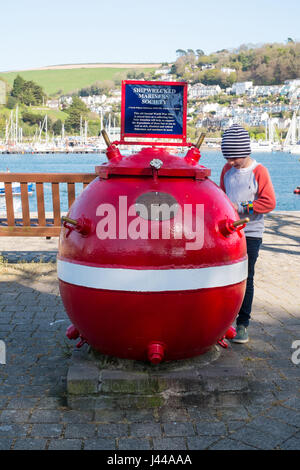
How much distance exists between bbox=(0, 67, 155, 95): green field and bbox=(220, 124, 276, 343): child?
541ft

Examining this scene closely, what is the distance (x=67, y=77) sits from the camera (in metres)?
179

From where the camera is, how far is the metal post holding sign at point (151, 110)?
3.83m

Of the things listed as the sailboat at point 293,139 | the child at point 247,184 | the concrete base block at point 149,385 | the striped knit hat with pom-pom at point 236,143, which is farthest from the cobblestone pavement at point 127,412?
the sailboat at point 293,139

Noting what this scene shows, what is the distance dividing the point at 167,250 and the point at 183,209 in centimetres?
30

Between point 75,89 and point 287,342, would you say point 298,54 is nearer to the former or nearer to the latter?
point 75,89

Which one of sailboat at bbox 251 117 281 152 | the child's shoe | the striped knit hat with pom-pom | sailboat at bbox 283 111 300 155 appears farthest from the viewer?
sailboat at bbox 251 117 281 152

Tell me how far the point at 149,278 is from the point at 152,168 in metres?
0.74

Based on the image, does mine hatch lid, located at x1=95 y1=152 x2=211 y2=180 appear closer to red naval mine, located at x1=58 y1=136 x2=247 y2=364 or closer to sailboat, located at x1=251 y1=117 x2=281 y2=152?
red naval mine, located at x1=58 y1=136 x2=247 y2=364

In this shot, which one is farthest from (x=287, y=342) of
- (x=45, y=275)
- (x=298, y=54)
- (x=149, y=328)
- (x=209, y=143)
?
(x=298, y=54)

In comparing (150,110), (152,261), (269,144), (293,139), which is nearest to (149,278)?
(152,261)

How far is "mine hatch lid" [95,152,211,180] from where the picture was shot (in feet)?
10.7

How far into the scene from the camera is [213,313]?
3285mm

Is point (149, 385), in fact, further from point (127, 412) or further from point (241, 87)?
point (241, 87)

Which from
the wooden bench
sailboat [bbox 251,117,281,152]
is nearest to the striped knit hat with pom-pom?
the wooden bench
